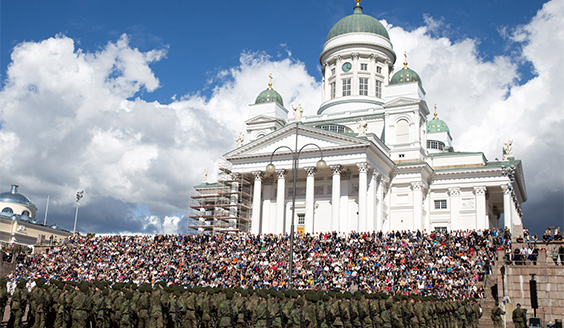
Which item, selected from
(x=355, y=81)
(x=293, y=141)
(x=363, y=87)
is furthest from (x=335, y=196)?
(x=363, y=87)

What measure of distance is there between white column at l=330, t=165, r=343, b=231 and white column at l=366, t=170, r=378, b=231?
2.56 metres


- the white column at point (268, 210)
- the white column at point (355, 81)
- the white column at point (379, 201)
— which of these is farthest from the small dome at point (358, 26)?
the white column at point (268, 210)

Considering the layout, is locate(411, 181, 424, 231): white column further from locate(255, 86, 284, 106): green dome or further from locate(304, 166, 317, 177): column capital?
locate(255, 86, 284, 106): green dome

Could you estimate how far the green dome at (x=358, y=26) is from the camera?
63.0 m

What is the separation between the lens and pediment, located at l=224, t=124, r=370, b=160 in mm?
45638

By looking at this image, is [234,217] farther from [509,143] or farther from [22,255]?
[509,143]

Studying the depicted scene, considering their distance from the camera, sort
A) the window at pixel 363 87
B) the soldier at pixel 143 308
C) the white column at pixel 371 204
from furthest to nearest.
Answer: the window at pixel 363 87, the white column at pixel 371 204, the soldier at pixel 143 308

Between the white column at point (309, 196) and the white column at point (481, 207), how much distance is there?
633 inches

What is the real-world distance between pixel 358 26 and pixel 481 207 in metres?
25.5

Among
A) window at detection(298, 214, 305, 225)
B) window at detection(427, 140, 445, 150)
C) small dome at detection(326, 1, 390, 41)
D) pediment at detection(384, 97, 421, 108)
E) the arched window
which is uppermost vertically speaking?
small dome at detection(326, 1, 390, 41)

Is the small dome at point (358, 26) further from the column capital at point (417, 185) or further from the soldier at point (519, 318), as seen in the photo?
the soldier at point (519, 318)

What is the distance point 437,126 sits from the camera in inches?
2630

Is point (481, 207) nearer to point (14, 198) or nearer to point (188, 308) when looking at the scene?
point (188, 308)

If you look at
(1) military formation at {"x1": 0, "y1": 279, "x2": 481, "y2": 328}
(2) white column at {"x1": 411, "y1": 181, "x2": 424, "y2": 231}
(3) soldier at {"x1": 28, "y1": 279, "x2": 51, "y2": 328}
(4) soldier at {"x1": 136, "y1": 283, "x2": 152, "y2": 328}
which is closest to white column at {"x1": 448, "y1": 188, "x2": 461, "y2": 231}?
(2) white column at {"x1": 411, "y1": 181, "x2": 424, "y2": 231}
